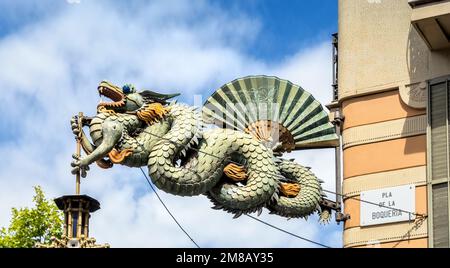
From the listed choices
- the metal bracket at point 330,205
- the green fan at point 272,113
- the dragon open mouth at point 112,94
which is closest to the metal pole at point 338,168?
the metal bracket at point 330,205

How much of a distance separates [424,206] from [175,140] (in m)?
5.21

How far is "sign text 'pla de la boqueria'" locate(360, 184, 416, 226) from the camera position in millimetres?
25703

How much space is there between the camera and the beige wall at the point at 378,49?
1043 inches

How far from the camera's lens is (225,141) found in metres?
26.2

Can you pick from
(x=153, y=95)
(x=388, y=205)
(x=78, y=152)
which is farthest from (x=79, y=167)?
(x=388, y=205)

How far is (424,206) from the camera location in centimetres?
2548

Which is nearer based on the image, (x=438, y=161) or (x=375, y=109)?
(x=438, y=161)

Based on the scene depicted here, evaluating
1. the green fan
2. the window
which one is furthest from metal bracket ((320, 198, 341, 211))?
the window

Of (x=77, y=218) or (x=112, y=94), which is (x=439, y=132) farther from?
(x=77, y=218)

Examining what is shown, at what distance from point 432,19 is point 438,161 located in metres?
2.85

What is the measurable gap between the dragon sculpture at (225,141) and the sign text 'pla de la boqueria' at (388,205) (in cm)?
105

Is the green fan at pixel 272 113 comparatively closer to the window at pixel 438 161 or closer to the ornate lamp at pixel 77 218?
the window at pixel 438 161

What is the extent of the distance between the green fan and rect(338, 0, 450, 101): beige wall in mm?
872
